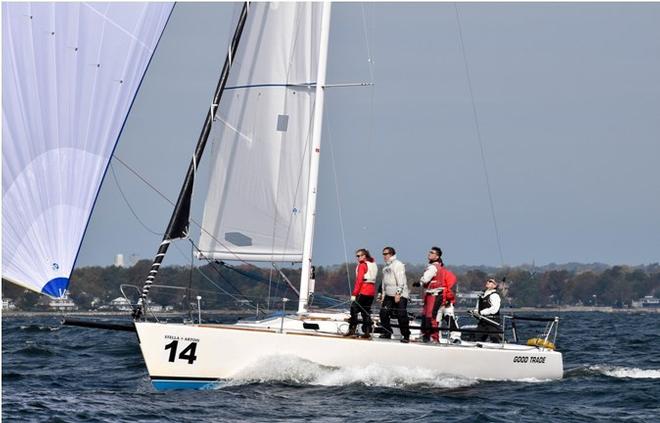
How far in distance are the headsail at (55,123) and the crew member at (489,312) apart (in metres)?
6.34

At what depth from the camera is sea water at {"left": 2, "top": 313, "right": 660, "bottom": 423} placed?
15.1m

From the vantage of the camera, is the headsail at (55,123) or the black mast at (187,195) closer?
the headsail at (55,123)

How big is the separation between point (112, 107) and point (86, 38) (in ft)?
2.93

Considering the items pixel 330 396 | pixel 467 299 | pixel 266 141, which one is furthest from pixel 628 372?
pixel 266 141

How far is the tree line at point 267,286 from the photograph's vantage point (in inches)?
769

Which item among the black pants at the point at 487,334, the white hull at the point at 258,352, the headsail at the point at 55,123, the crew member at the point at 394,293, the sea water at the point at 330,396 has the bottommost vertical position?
the sea water at the point at 330,396

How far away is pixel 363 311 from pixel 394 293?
1.69 ft

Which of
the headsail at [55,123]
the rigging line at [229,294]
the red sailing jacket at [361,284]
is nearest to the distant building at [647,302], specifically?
the rigging line at [229,294]

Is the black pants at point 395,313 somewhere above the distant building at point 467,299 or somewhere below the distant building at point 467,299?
below

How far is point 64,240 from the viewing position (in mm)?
14391

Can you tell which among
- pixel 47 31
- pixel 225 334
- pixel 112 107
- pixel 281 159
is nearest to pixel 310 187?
pixel 281 159

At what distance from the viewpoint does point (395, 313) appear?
1820 cm

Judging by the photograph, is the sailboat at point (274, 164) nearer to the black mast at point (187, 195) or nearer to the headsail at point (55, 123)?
the black mast at point (187, 195)

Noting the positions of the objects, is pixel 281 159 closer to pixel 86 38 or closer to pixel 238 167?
pixel 238 167
